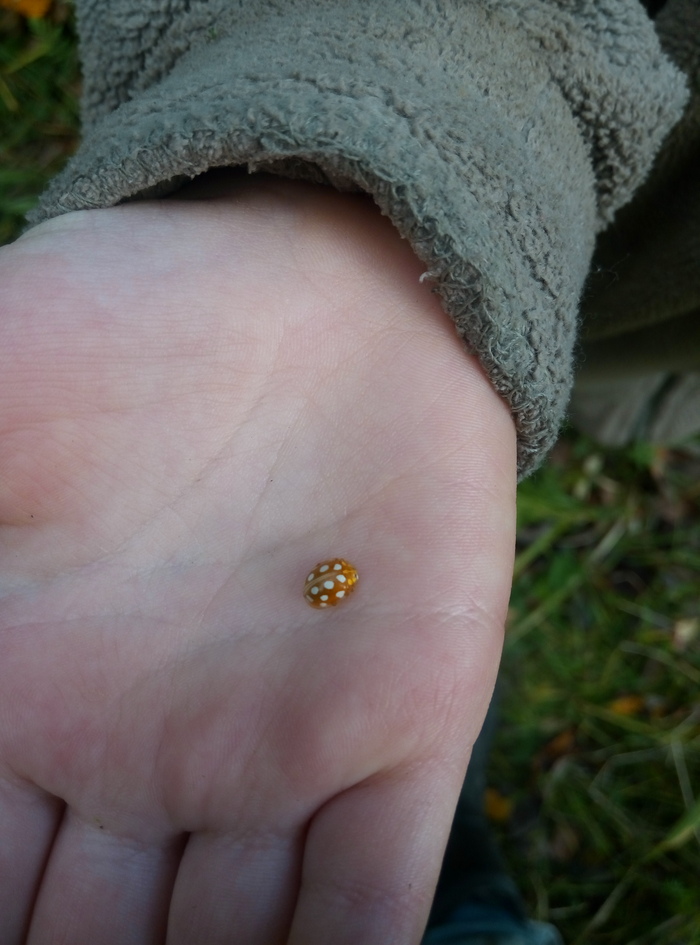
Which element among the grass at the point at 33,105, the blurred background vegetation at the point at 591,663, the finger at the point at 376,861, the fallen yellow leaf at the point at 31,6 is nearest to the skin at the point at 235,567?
the finger at the point at 376,861

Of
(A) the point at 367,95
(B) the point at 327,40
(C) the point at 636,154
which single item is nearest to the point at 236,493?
(A) the point at 367,95

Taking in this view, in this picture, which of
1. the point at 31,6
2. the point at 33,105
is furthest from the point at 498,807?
the point at 31,6

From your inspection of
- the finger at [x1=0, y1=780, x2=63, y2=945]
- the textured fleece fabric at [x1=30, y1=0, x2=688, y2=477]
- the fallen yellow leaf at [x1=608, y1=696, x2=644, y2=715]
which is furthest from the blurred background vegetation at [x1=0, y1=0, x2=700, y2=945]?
the finger at [x1=0, y1=780, x2=63, y2=945]

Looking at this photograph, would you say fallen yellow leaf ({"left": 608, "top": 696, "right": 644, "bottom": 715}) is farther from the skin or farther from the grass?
the grass

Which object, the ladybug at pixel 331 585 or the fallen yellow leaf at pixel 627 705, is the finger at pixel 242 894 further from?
the fallen yellow leaf at pixel 627 705

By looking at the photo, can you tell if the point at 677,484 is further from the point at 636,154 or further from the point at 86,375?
the point at 86,375

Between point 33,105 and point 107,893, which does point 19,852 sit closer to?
point 107,893

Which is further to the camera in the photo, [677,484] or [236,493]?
[677,484]
